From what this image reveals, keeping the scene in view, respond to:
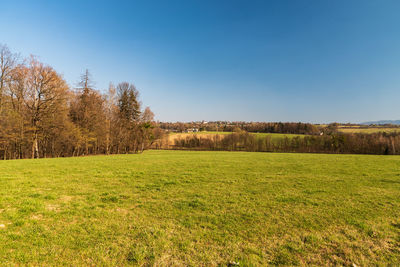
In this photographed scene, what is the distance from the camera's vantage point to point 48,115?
27266mm

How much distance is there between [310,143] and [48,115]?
77.8 meters

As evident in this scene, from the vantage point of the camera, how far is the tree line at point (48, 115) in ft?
81.1

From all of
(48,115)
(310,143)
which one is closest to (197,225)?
(48,115)

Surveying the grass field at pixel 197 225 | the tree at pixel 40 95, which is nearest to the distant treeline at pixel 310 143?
the tree at pixel 40 95

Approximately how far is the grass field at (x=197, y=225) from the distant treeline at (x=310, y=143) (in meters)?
63.1

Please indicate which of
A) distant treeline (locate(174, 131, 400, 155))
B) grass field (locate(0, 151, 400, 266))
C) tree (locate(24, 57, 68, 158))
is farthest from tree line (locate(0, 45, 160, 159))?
distant treeline (locate(174, 131, 400, 155))

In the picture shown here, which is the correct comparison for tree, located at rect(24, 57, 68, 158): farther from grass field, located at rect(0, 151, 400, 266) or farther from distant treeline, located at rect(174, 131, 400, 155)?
distant treeline, located at rect(174, 131, 400, 155)

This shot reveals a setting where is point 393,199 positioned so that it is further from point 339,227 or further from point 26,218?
point 26,218

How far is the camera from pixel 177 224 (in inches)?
192

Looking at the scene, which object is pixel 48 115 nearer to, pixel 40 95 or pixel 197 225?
pixel 40 95

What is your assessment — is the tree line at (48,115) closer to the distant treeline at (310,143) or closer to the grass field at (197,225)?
the grass field at (197,225)

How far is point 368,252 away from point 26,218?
8691 millimetres

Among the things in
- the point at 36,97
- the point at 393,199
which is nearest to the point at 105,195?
the point at 393,199

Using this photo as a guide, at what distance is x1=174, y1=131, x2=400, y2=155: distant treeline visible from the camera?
190ft
